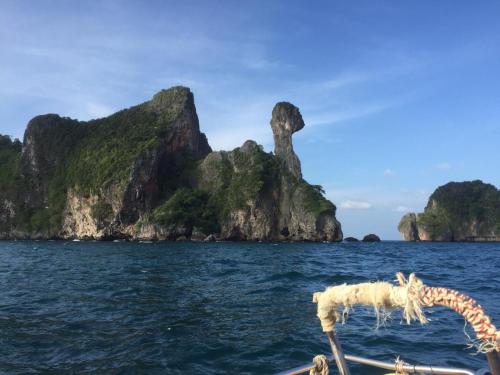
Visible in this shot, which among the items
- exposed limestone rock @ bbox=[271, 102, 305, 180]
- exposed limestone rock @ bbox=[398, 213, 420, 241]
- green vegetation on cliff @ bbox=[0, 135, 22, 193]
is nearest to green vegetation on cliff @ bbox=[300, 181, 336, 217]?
exposed limestone rock @ bbox=[271, 102, 305, 180]

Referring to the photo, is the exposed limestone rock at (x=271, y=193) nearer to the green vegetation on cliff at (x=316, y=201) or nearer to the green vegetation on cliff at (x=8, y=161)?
the green vegetation on cliff at (x=316, y=201)

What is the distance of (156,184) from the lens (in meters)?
106

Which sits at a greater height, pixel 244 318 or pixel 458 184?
pixel 458 184

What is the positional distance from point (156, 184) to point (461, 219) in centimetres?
9573

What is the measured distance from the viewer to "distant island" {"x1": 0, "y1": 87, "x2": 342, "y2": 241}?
95.2 meters

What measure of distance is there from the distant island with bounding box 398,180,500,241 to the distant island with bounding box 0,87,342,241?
55052 millimetres

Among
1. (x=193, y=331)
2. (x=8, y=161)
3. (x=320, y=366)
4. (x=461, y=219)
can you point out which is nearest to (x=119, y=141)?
(x=8, y=161)

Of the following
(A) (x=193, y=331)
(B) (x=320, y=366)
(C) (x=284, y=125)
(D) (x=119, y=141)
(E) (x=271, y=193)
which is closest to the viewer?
(B) (x=320, y=366)

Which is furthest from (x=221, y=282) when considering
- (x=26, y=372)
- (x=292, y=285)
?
(x=26, y=372)

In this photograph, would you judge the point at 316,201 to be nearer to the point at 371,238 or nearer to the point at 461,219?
the point at 371,238

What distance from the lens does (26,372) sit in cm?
748

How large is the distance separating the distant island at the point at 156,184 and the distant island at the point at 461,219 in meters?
55.1

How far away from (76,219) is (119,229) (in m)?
14.3

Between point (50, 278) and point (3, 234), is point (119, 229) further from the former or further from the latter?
point (50, 278)
